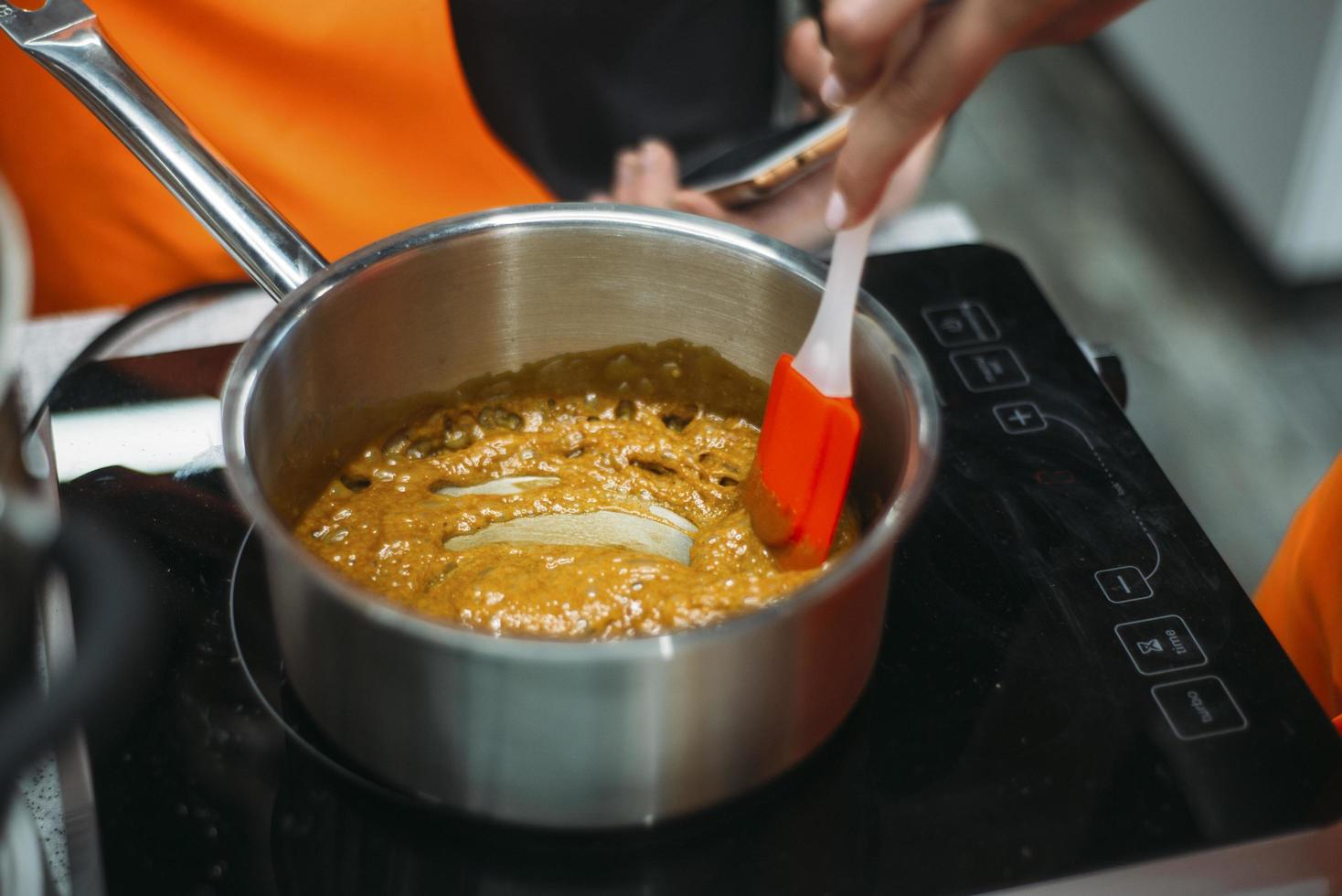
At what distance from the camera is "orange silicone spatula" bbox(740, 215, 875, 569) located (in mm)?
586

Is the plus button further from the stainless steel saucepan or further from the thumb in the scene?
the thumb

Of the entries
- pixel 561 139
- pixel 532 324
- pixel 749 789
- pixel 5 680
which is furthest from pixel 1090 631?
pixel 561 139

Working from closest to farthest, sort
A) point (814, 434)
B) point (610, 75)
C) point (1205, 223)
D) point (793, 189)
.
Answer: point (814, 434) → point (793, 189) → point (610, 75) → point (1205, 223)

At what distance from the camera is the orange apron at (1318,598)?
0.74 m

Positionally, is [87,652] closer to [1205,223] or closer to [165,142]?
[165,142]

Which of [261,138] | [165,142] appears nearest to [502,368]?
[165,142]

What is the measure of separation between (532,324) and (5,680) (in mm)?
422

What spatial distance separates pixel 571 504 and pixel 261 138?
528mm

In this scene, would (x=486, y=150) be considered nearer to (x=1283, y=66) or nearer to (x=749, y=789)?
(x=749, y=789)

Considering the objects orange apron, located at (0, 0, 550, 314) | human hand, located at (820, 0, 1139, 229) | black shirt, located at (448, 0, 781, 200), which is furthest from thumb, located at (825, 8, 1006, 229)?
black shirt, located at (448, 0, 781, 200)

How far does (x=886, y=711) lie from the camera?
585 millimetres

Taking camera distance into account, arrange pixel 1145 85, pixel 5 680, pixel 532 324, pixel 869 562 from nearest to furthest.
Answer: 1. pixel 5 680
2. pixel 869 562
3. pixel 532 324
4. pixel 1145 85

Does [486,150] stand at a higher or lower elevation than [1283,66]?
higher

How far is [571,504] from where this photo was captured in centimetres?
69
